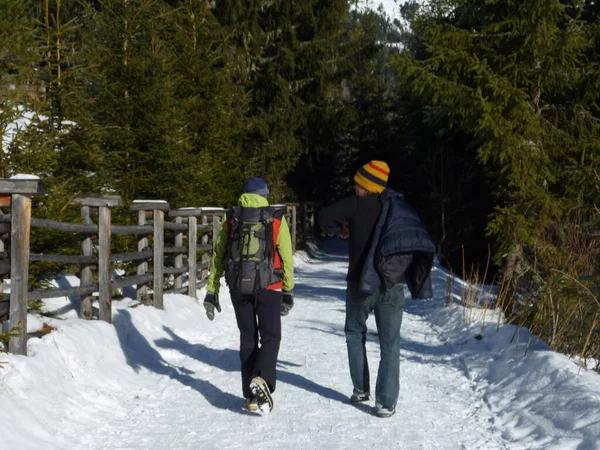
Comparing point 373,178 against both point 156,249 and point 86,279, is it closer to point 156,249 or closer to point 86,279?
point 86,279

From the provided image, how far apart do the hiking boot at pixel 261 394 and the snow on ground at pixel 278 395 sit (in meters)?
0.09

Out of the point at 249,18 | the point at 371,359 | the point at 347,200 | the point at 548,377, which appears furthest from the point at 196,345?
the point at 249,18

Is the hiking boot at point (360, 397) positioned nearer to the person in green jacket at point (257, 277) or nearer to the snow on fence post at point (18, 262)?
the person in green jacket at point (257, 277)

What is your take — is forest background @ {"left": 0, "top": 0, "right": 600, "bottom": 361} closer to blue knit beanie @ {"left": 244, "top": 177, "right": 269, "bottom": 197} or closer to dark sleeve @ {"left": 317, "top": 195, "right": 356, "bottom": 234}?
dark sleeve @ {"left": 317, "top": 195, "right": 356, "bottom": 234}

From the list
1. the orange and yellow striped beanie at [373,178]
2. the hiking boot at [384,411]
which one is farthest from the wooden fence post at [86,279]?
the hiking boot at [384,411]

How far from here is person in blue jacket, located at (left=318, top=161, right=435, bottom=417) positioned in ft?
17.8

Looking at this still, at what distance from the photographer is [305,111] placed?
25500 millimetres

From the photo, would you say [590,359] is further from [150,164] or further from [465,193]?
[465,193]

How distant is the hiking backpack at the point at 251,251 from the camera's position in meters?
5.71

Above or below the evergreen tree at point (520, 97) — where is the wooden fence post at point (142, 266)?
below

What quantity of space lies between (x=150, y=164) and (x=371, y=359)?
18.3 feet

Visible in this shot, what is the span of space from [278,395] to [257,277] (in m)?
1.20

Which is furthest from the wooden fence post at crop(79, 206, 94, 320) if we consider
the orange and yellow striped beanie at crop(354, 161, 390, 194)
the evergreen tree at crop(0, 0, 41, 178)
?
the orange and yellow striped beanie at crop(354, 161, 390, 194)

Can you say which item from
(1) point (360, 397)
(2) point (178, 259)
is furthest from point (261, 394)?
(2) point (178, 259)
